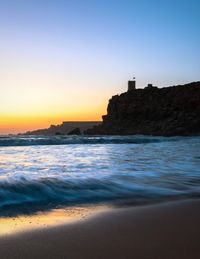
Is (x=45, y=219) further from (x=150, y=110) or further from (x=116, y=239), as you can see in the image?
(x=150, y=110)

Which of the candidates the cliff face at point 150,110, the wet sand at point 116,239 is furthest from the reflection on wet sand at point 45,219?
the cliff face at point 150,110

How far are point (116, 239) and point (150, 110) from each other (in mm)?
79853

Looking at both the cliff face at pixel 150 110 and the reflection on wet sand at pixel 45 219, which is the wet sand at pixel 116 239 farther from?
the cliff face at pixel 150 110

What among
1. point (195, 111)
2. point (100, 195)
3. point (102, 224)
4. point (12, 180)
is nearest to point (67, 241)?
point (102, 224)

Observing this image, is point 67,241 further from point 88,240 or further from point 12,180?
point 12,180

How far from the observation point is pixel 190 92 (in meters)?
83.5

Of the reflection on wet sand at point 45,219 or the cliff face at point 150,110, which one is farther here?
the cliff face at point 150,110

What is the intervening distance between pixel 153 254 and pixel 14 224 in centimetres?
127

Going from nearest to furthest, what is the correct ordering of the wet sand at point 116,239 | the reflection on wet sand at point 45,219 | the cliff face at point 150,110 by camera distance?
the wet sand at point 116,239 < the reflection on wet sand at point 45,219 < the cliff face at point 150,110

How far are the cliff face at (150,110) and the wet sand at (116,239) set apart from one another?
6133 centimetres

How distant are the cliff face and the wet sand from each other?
61.3m

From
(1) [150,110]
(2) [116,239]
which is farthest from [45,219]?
(1) [150,110]

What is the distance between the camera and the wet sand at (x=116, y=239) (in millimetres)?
2535

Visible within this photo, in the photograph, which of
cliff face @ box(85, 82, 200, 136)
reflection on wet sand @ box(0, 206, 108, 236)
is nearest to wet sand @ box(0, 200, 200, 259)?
reflection on wet sand @ box(0, 206, 108, 236)
